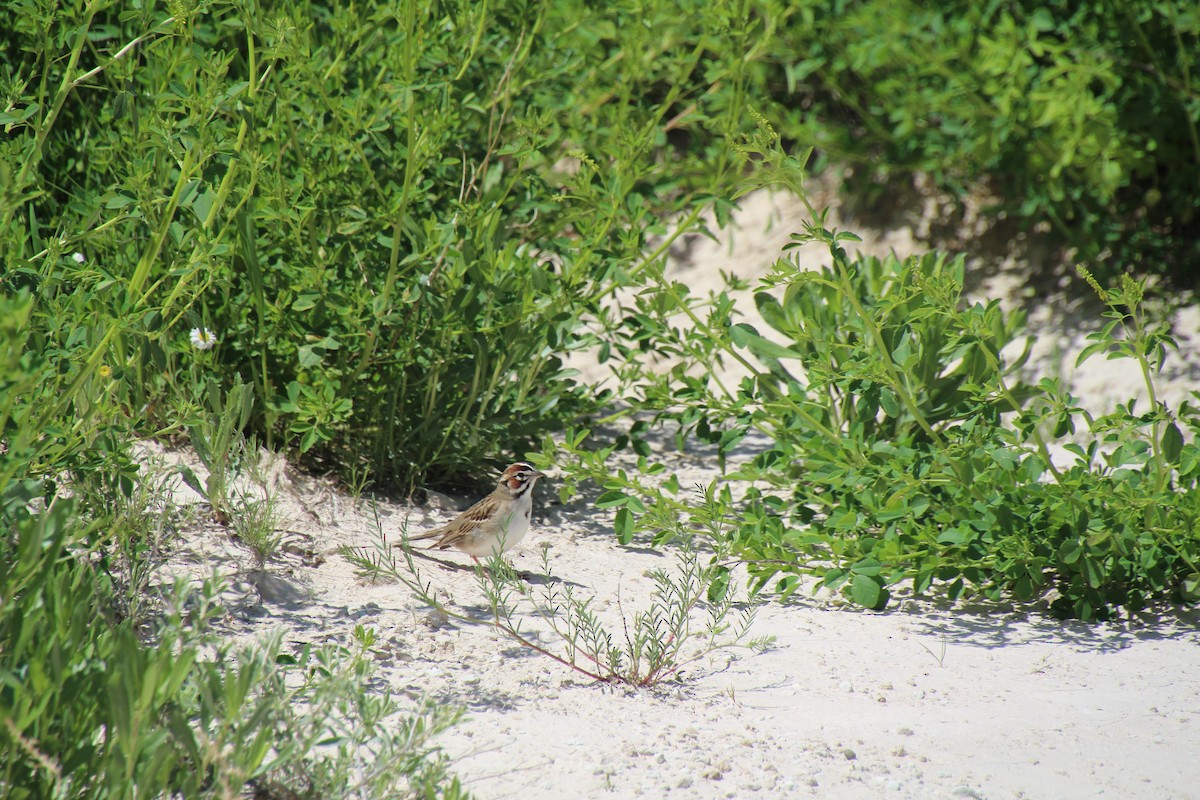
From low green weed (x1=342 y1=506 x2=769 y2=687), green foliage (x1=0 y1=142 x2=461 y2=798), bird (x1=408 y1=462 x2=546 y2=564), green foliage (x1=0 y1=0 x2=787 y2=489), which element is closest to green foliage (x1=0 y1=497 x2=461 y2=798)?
green foliage (x1=0 y1=142 x2=461 y2=798)

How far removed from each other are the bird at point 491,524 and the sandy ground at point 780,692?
0.38ft

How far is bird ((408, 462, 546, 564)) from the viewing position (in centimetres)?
405

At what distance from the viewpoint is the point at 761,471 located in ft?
14.7

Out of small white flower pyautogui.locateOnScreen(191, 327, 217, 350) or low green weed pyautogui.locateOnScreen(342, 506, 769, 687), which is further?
small white flower pyautogui.locateOnScreen(191, 327, 217, 350)

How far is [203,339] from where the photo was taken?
13.7 feet

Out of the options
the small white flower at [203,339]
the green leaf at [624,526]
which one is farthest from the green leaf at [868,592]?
the small white flower at [203,339]

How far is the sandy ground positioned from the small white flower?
53cm

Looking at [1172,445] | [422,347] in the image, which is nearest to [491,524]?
[422,347]

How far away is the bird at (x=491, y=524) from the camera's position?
13.3ft

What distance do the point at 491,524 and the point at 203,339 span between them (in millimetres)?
Answer: 1224

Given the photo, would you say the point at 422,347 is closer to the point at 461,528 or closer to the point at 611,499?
the point at 461,528

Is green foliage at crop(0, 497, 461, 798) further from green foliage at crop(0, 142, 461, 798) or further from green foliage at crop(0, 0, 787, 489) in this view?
green foliage at crop(0, 0, 787, 489)

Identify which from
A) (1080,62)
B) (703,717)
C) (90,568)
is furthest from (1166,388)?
(90,568)

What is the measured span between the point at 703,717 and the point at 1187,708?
1.36 metres
